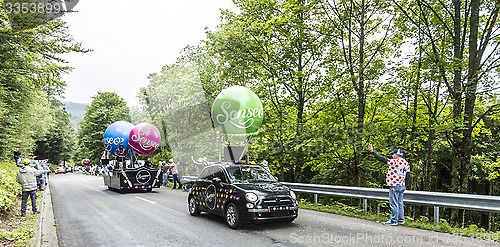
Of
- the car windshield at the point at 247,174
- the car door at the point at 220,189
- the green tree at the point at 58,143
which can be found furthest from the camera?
the green tree at the point at 58,143

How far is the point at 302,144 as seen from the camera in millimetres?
12836

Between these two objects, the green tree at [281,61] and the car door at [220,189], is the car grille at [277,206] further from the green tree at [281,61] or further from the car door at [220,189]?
the green tree at [281,61]

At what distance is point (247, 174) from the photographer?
8617 mm

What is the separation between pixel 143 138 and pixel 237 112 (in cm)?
809

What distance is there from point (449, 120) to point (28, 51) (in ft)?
48.8

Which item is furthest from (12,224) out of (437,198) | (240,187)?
(437,198)

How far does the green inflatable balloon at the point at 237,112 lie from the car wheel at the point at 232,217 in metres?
3.49

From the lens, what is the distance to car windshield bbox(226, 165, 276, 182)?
8383 millimetres

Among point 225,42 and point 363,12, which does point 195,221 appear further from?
point 363,12

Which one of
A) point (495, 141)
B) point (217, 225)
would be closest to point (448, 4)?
point (217, 225)

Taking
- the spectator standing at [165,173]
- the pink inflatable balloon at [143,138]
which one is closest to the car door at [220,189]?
the pink inflatable balloon at [143,138]

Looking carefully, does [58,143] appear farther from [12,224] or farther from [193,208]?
[193,208]

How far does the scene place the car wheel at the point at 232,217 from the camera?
7.55 m

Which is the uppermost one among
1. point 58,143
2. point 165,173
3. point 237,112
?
point 237,112
